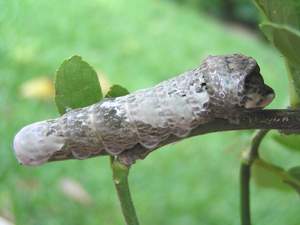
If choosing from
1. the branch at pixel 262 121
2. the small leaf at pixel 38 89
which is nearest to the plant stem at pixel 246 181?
the branch at pixel 262 121

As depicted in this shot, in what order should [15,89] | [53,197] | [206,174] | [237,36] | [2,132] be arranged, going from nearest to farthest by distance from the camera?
[2,132] < [53,197] < [15,89] < [206,174] < [237,36]

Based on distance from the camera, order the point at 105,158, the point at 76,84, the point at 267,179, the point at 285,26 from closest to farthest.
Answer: the point at 285,26, the point at 76,84, the point at 267,179, the point at 105,158

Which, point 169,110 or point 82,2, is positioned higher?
point 169,110

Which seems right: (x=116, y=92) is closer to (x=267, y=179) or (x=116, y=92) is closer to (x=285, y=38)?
(x=285, y=38)

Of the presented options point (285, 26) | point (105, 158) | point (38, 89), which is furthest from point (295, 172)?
point (38, 89)

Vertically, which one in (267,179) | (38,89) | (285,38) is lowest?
(38,89)

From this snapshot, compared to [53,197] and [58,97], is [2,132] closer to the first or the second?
[53,197]

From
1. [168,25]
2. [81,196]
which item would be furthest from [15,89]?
[168,25]

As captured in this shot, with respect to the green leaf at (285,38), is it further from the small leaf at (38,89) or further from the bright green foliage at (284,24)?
the small leaf at (38,89)

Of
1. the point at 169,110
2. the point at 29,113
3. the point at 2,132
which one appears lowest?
the point at 29,113
